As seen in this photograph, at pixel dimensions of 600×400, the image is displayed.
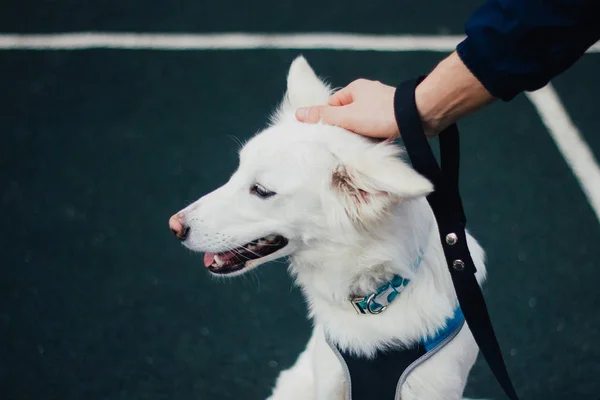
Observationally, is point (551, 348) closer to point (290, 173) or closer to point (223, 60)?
point (290, 173)

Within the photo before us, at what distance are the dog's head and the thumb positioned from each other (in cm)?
2

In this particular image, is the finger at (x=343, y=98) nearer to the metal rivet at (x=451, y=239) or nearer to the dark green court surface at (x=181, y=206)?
the metal rivet at (x=451, y=239)

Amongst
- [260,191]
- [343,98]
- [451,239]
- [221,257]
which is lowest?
[451,239]

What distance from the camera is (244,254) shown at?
7.04 ft

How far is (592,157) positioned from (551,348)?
1.29 meters

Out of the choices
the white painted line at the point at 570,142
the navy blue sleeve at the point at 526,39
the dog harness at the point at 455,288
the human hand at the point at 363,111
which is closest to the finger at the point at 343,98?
the human hand at the point at 363,111

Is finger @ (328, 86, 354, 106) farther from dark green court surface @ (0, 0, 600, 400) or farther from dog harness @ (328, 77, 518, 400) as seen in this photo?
dark green court surface @ (0, 0, 600, 400)

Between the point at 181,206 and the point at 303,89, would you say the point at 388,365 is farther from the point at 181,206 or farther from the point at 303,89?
the point at 181,206

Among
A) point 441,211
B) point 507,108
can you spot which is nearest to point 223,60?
point 507,108

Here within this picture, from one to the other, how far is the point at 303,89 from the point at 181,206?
1.56m

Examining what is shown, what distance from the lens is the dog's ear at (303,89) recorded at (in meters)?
2.21

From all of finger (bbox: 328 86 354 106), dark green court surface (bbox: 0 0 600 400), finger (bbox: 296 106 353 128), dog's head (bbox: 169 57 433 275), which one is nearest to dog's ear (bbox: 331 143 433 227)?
dog's head (bbox: 169 57 433 275)

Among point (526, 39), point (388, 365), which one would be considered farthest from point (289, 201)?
point (526, 39)

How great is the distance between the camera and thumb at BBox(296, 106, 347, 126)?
1.98 meters
